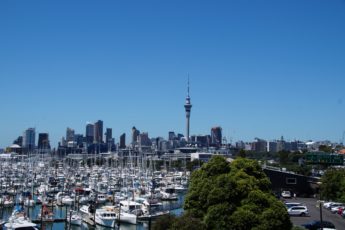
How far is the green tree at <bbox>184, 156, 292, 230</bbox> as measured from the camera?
56.1 ft

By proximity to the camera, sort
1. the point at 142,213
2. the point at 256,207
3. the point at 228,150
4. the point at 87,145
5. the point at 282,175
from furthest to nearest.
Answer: the point at 87,145, the point at 228,150, the point at 282,175, the point at 142,213, the point at 256,207

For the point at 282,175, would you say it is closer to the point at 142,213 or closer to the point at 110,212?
the point at 142,213

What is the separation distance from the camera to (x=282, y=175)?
44.2 metres

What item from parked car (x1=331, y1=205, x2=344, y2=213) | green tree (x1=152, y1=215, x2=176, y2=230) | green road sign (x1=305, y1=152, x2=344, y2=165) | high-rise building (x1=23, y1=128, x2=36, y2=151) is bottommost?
parked car (x1=331, y1=205, x2=344, y2=213)

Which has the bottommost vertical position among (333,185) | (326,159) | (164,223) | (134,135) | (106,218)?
(106,218)

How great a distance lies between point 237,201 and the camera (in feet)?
59.5

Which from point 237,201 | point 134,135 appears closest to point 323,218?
point 237,201

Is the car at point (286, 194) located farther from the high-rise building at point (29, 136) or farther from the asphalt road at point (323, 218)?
the high-rise building at point (29, 136)

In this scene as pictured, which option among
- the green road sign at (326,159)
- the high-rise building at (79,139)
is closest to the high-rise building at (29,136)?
the high-rise building at (79,139)

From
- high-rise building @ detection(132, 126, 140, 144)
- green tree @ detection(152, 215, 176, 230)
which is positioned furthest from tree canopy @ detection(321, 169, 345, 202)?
high-rise building @ detection(132, 126, 140, 144)

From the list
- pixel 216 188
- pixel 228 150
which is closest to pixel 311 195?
pixel 216 188

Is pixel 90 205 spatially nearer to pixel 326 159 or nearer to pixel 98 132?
pixel 326 159

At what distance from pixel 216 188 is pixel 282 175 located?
2759cm

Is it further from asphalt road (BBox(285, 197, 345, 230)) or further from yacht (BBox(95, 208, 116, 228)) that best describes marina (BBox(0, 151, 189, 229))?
asphalt road (BBox(285, 197, 345, 230))
